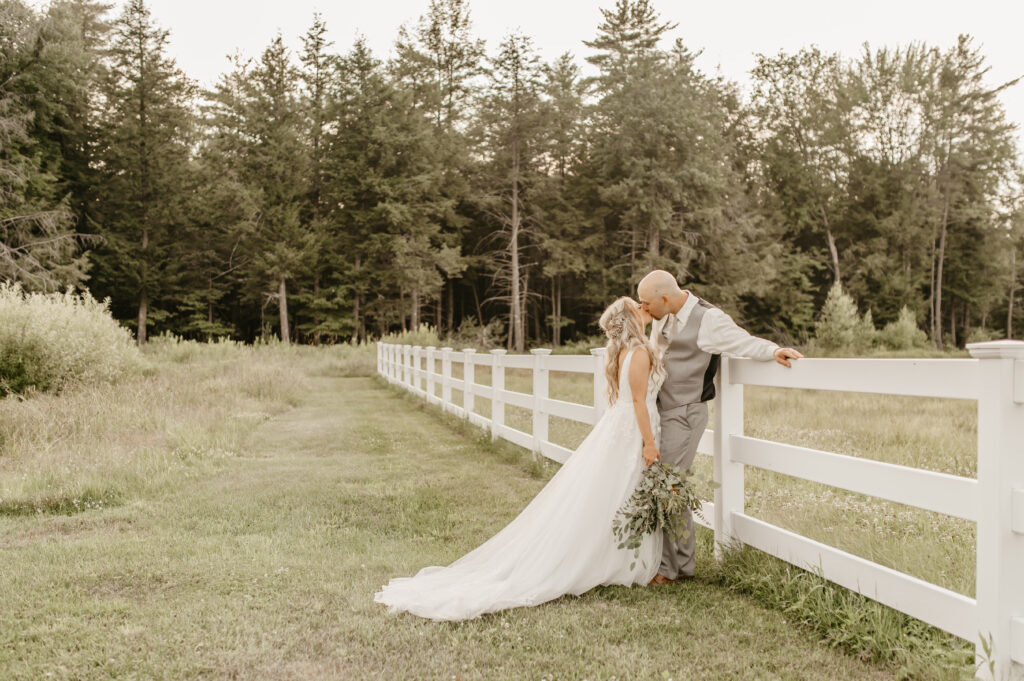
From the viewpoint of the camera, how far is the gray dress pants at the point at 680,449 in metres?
4.26

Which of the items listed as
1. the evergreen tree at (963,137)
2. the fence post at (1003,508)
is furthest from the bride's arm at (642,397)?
the evergreen tree at (963,137)

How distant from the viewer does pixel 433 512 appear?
6.12 meters

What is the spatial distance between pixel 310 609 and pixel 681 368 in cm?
240

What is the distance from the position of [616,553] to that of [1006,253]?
51592 mm

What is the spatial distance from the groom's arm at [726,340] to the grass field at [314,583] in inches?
46.0

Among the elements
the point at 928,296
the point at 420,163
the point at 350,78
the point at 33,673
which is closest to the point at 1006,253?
the point at 928,296

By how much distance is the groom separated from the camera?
4184 millimetres

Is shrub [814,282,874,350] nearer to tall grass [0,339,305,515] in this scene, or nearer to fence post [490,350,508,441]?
tall grass [0,339,305,515]

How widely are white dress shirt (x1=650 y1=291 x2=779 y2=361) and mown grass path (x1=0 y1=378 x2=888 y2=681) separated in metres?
1.32

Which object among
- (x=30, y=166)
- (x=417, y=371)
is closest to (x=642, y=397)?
(x=417, y=371)

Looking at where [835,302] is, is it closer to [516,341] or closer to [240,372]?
[516,341]

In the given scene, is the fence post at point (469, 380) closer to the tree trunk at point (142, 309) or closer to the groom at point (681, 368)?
the groom at point (681, 368)

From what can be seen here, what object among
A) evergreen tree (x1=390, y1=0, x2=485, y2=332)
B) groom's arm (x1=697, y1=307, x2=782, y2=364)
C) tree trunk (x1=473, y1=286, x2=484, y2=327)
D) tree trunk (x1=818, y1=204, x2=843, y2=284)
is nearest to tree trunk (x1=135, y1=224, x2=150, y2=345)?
evergreen tree (x1=390, y1=0, x2=485, y2=332)

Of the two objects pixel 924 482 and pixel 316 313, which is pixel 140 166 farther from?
pixel 924 482
